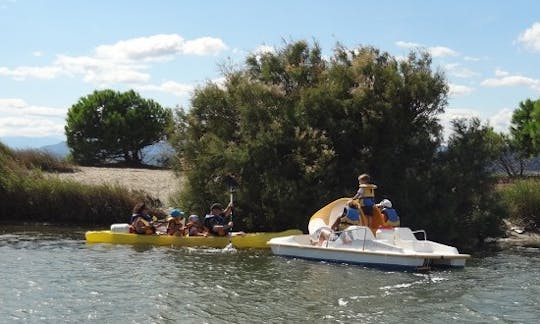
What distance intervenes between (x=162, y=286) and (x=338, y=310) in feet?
13.8

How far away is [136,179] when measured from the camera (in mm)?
33344

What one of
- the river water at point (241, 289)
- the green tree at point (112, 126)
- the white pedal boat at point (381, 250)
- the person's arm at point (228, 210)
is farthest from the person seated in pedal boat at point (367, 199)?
the green tree at point (112, 126)

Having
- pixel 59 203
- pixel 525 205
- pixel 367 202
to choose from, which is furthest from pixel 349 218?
pixel 59 203

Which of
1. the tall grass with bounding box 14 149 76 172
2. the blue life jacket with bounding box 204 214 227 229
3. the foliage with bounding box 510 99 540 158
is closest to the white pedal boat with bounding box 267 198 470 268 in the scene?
the blue life jacket with bounding box 204 214 227 229

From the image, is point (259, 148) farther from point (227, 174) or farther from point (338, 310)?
point (338, 310)

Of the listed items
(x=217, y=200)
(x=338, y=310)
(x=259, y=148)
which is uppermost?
(x=259, y=148)

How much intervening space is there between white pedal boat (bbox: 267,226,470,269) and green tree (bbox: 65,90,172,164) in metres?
26.8

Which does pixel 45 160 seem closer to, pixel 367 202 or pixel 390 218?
pixel 367 202

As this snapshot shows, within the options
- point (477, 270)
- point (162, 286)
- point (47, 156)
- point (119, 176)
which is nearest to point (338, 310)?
point (162, 286)

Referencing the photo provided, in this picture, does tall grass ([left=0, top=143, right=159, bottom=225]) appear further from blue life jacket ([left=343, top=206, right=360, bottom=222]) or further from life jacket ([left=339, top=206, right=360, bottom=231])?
blue life jacket ([left=343, top=206, right=360, bottom=222])

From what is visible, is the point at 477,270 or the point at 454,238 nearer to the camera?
the point at 477,270

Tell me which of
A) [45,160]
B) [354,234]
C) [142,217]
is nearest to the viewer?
[354,234]

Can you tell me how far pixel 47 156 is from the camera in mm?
35875

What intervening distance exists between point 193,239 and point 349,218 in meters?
5.28
